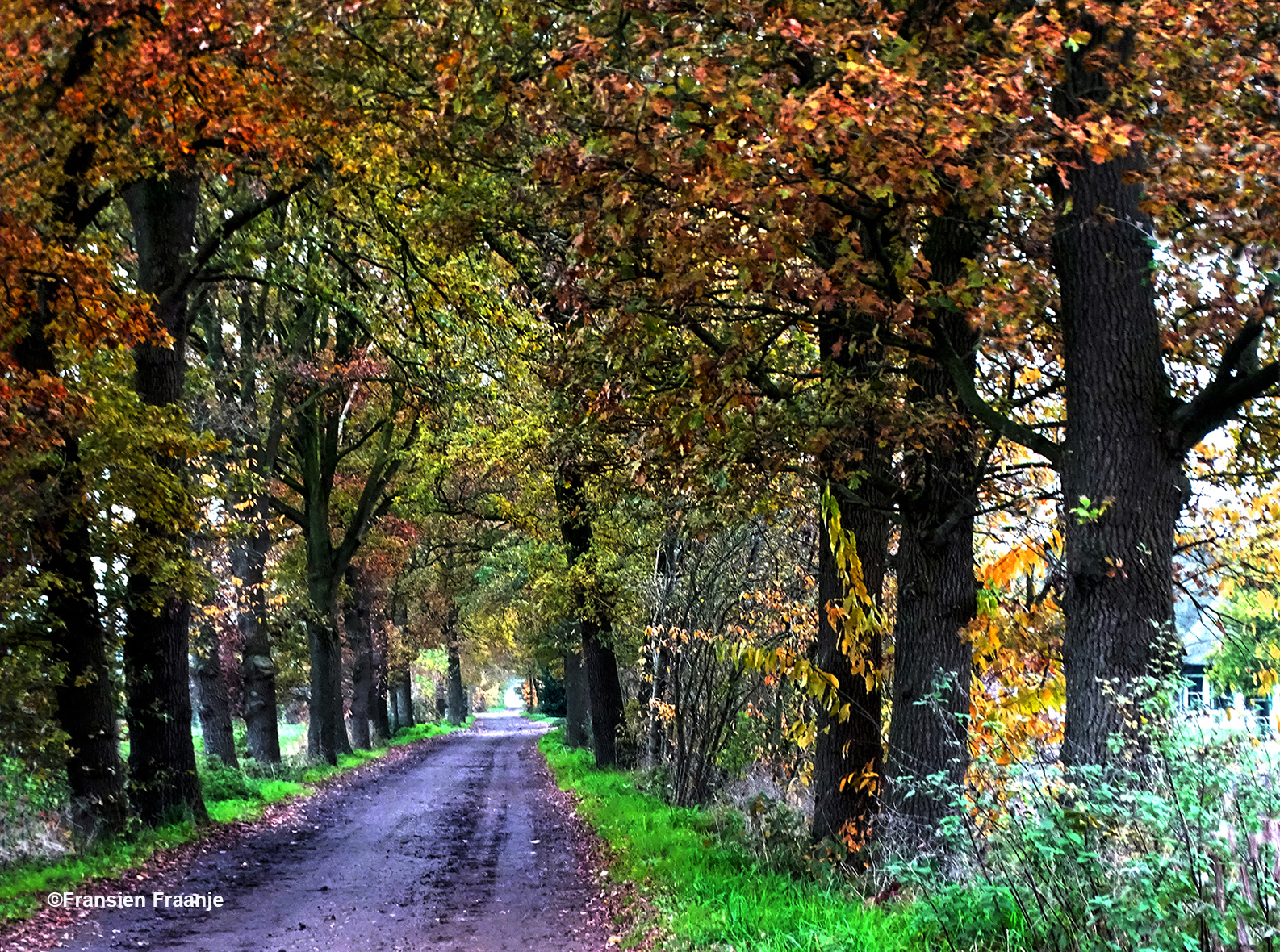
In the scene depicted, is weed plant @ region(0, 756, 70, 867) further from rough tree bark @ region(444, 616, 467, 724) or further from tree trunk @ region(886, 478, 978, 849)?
rough tree bark @ region(444, 616, 467, 724)

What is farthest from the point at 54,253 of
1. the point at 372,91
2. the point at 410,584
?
the point at 410,584

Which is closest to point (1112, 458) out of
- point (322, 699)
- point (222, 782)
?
point (222, 782)

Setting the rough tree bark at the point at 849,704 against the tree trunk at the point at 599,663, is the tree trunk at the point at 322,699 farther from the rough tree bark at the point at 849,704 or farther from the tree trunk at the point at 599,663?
the rough tree bark at the point at 849,704

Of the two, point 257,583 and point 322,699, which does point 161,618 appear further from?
point 322,699

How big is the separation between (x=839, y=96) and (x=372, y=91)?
353 centimetres

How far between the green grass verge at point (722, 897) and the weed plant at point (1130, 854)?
1.68 feet

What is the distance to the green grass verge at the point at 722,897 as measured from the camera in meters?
6.23

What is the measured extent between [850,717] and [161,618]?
31.5 feet

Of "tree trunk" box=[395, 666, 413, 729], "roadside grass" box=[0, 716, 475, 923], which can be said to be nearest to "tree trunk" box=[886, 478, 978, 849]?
"roadside grass" box=[0, 716, 475, 923]

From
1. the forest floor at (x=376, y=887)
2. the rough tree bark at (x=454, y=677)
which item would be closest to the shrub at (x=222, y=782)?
the forest floor at (x=376, y=887)

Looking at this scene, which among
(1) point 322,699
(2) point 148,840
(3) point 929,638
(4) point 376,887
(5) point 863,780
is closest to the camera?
(3) point 929,638

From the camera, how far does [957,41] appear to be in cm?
647

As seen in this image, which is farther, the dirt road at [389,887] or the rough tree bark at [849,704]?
the rough tree bark at [849,704]

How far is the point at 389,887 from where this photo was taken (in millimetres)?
11156
